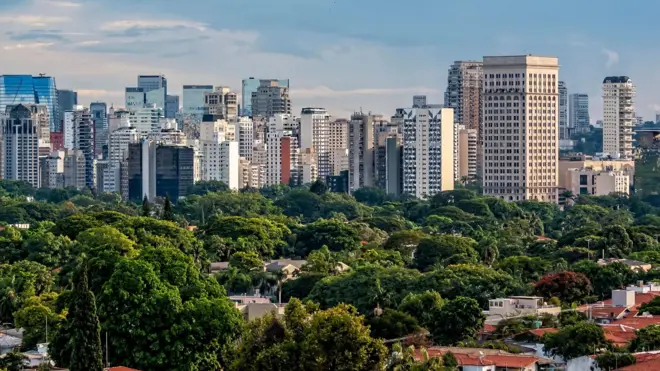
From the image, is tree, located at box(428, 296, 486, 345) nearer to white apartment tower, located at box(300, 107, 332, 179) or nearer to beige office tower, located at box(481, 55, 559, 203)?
beige office tower, located at box(481, 55, 559, 203)

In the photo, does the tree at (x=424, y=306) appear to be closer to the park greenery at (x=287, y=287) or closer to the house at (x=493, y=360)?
the park greenery at (x=287, y=287)

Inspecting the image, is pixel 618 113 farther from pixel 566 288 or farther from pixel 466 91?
pixel 566 288

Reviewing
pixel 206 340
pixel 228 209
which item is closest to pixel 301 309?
pixel 206 340

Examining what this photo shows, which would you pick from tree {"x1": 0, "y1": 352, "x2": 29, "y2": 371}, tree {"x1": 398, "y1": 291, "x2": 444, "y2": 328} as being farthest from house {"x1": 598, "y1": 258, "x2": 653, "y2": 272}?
tree {"x1": 0, "y1": 352, "x2": 29, "y2": 371}

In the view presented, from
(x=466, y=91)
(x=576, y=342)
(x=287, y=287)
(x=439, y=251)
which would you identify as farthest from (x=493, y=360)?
(x=466, y=91)

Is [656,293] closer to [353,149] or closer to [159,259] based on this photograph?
[159,259]

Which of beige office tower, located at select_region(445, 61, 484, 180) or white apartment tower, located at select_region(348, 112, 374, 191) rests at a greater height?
beige office tower, located at select_region(445, 61, 484, 180)

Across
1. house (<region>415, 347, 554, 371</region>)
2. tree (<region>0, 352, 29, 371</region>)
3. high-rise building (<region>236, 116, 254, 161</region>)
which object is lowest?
tree (<region>0, 352, 29, 371</region>)

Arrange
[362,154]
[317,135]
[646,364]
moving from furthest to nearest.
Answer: [317,135], [362,154], [646,364]
